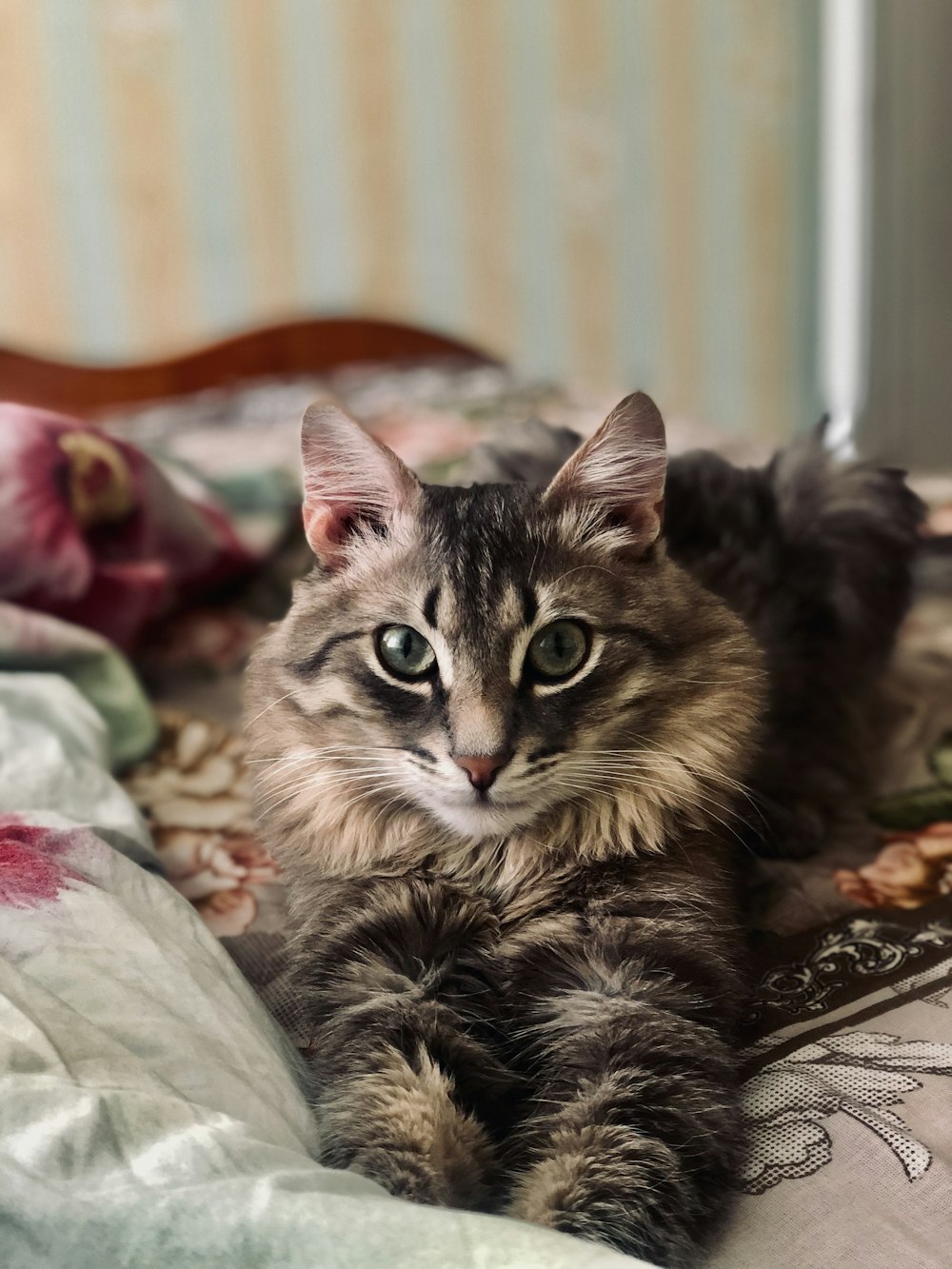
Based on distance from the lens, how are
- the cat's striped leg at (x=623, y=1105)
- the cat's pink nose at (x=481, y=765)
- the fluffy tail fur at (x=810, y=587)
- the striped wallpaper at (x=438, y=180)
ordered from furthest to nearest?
1. the striped wallpaper at (x=438, y=180)
2. the fluffy tail fur at (x=810, y=587)
3. the cat's pink nose at (x=481, y=765)
4. the cat's striped leg at (x=623, y=1105)

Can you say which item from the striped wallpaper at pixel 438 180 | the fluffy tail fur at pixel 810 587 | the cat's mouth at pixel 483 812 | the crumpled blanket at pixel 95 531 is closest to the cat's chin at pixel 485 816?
the cat's mouth at pixel 483 812

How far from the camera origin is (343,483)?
117 cm

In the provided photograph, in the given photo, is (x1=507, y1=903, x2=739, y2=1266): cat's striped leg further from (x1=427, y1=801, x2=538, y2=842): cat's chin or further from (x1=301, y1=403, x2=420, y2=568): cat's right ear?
(x1=301, y1=403, x2=420, y2=568): cat's right ear

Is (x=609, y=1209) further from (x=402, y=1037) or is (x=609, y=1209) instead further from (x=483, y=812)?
(x=483, y=812)

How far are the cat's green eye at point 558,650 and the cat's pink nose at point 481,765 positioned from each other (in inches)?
4.3

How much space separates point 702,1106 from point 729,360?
12.0ft

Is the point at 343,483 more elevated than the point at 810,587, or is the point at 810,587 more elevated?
the point at 343,483

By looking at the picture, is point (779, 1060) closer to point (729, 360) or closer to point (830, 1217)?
point (830, 1217)

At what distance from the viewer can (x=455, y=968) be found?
1017 mm

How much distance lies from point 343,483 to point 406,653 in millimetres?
201

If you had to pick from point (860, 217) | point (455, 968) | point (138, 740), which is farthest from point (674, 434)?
point (860, 217)

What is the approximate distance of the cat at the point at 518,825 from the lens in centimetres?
86

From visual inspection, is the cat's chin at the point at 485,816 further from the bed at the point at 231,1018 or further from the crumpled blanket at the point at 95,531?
the crumpled blanket at the point at 95,531

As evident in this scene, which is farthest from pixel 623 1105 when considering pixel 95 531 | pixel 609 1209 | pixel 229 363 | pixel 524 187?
pixel 524 187
